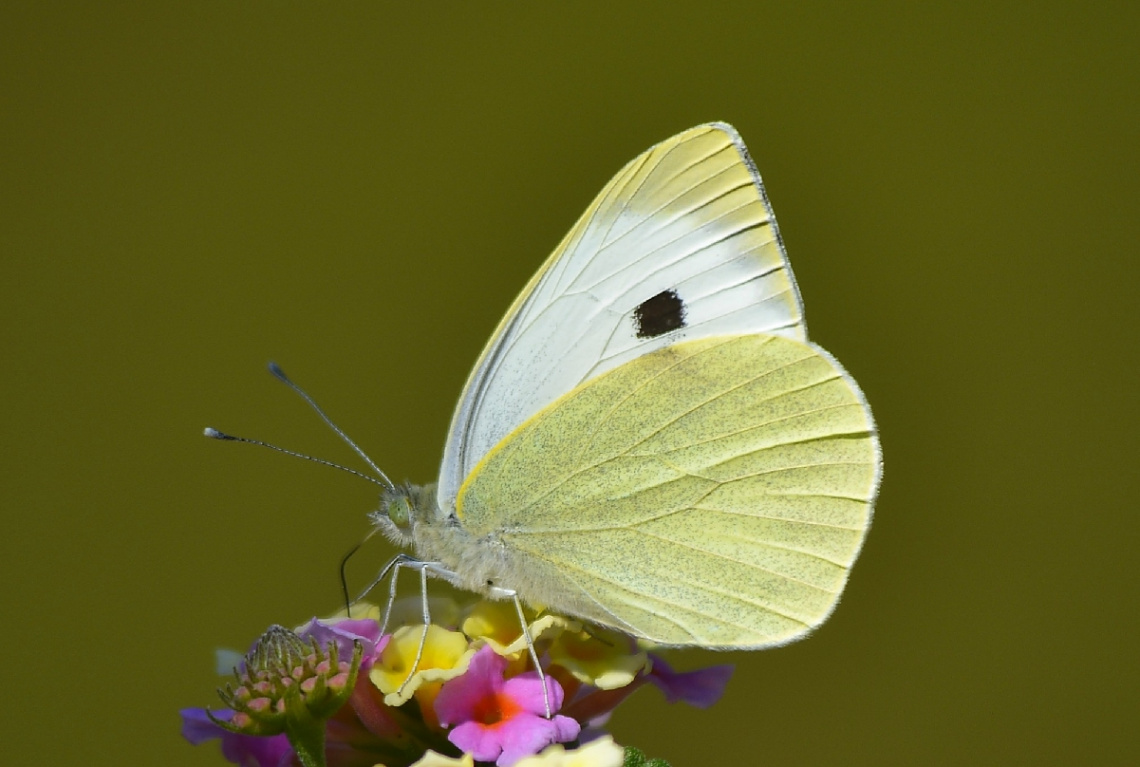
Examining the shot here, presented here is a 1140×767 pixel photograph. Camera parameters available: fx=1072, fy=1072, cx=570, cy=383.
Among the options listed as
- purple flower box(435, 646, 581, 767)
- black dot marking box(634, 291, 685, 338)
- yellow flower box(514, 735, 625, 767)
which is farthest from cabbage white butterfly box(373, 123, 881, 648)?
yellow flower box(514, 735, 625, 767)

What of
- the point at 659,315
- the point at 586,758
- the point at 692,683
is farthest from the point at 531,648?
the point at 659,315

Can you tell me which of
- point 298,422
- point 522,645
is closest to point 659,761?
point 522,645

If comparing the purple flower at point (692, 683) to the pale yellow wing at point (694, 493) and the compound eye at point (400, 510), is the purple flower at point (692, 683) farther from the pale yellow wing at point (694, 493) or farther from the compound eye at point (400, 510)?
the compound eye at point (400, 510)

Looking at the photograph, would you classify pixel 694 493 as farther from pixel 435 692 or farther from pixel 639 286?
pixel 435 692

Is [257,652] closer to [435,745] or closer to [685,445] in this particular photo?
[435,745]

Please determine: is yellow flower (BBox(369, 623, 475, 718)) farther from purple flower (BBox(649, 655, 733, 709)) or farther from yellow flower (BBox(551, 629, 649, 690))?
purple flower (BBox(649, 655, 733, 709))

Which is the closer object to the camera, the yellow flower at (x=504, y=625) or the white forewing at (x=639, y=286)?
the yellow flower at (x=504, y=625)

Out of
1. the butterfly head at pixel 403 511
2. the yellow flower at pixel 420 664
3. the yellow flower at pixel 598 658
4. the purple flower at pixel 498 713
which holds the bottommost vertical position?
the yellow flower at pixel 598 658


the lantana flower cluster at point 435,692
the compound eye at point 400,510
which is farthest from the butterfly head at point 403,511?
the lantana flower cluster at point 435,692
